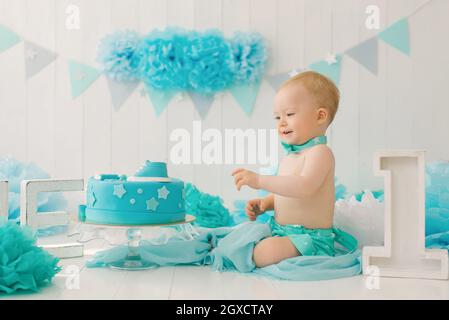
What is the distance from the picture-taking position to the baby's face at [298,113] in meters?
1.64

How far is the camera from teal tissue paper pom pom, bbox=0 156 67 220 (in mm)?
2283

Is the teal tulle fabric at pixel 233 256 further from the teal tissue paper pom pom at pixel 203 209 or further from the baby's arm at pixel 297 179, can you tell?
the teal tissue paper pom pom at pixel 203 209

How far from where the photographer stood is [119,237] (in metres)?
2.13

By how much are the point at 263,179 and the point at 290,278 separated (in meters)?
0.29

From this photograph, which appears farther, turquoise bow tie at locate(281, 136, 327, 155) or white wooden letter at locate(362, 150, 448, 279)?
turquoise bow tie at locate(281, 136, 327, 155)

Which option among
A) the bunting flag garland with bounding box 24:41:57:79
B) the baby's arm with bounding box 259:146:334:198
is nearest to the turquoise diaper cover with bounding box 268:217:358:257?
the baby's arm with bounding box 259:146:334:198

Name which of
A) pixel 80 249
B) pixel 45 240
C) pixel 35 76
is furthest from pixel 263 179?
pixel 35 76

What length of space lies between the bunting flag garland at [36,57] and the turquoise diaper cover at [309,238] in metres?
1.49

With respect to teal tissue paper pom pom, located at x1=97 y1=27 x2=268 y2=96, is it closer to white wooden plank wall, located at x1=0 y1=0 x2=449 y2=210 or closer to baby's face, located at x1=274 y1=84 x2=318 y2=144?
white wooden plank wall, located at x1=0 y1=0 x2=449 y2=210

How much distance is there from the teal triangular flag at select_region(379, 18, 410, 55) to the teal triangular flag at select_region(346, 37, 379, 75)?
53mm

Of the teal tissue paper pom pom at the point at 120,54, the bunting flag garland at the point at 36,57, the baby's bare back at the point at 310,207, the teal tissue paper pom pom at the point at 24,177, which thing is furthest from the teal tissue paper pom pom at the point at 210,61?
the baby's bare back at the point at 310,207

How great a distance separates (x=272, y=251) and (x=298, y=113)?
434 millimetres

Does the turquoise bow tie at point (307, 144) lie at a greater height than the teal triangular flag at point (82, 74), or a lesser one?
lesser
